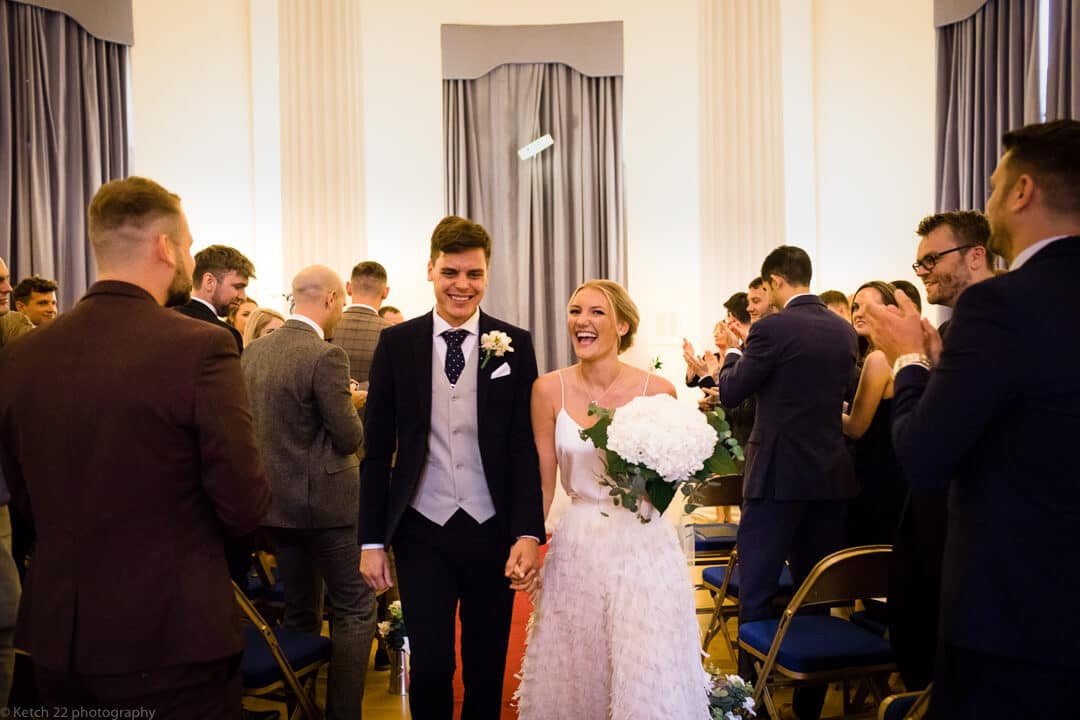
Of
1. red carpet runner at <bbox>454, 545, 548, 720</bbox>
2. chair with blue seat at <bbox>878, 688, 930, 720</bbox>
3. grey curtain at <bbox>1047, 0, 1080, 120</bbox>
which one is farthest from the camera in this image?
grey curtain at <bbox>1047, 0, 1080, 120</bbox>

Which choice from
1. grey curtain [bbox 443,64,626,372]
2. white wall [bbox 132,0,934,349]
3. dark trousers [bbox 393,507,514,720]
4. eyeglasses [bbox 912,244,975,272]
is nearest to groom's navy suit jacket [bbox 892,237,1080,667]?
eyeglasses [bbox 912,244,975,272]

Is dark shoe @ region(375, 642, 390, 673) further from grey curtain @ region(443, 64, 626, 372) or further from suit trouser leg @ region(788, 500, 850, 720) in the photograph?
grey curtain @ region(443, 64, 626, 372)

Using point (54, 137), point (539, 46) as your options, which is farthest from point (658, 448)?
point (539, 46)

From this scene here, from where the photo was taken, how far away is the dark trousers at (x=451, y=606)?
9.37 ft

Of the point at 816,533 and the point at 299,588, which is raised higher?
the point at 816,533

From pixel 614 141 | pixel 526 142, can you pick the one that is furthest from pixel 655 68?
pixel 526 142

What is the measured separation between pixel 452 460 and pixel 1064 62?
620 cm

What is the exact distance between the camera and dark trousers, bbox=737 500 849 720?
4039mm

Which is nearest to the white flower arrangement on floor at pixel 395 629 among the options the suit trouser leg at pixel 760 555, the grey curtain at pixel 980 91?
the suit trouser leg at pixel 760 555

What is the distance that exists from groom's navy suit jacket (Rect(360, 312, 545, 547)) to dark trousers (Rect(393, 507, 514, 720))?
9 centimetres

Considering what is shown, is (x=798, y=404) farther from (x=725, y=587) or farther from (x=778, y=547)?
(x=725, y=587)

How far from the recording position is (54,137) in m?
7.99

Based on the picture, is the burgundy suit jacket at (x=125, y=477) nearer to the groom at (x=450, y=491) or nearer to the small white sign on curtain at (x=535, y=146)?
the groom at (x=450, y=491)

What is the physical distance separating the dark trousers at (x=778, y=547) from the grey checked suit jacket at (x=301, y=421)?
5.96 feet
